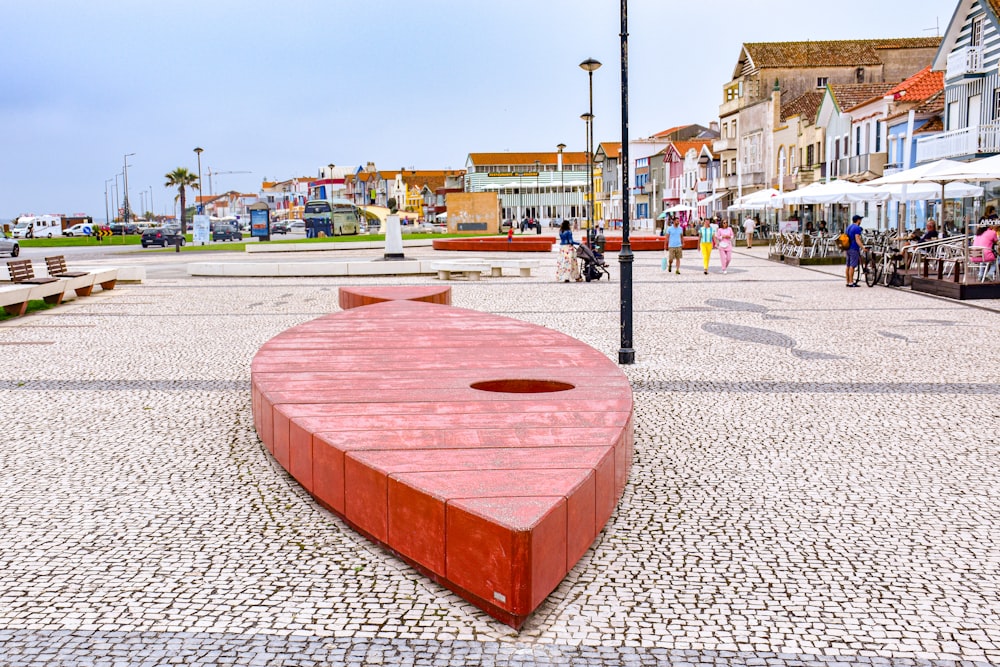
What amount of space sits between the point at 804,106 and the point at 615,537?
58.8 meters

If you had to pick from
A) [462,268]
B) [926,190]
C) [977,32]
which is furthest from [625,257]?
[977,32]

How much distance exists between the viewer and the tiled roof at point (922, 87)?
40531 millimetres

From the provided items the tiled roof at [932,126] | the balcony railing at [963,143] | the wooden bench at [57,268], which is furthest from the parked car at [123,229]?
the wooden bench at [57,268]

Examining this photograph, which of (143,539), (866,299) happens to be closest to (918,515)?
(143,539)

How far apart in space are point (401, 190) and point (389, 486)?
163 meters

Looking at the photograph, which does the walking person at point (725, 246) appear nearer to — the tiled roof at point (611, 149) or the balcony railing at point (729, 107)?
the balcony railing at point (729, 107)

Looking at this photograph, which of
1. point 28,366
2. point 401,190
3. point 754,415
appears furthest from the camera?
point 401,190

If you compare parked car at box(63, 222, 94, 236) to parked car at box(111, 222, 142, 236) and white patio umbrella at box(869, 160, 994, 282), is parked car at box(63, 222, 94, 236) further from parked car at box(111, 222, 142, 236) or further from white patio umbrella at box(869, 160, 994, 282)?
white patio umbrella at box(869, 160, 994, 282)

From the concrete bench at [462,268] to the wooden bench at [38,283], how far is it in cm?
853

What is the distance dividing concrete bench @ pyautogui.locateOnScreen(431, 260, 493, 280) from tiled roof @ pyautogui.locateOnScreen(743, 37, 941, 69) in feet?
158

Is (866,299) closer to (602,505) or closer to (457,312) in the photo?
(457,312)

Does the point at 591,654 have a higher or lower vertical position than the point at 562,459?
lower

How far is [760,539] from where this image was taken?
497 cm

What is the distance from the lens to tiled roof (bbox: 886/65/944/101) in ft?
133
